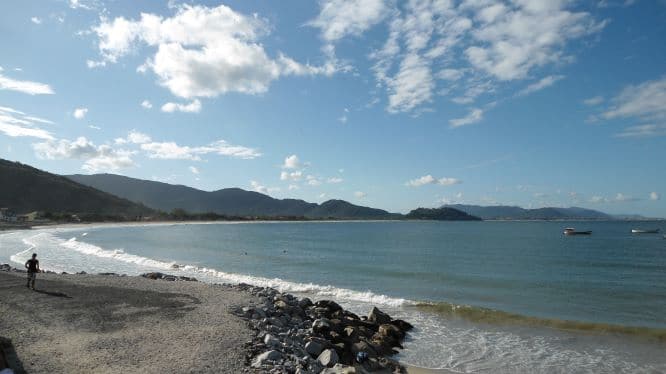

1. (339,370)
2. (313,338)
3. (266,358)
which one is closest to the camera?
(339,370)

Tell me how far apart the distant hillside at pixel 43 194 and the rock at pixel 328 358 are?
156 m

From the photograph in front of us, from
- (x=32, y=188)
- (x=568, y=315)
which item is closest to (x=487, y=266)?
(x=568, y=315)

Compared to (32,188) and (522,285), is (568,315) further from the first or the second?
(32,188)

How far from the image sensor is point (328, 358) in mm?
10938

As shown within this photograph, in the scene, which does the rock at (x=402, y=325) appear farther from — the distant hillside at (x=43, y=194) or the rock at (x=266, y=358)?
the distant hillside at (x=43, y=194)

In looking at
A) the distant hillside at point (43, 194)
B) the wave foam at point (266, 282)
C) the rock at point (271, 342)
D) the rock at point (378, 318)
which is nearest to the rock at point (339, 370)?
the rock at point (271, 342)

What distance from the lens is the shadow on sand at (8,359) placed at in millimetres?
8148

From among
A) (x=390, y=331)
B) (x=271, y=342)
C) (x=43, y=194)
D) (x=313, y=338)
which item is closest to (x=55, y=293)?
(x=271, y=342)

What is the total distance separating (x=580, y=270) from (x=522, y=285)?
38.7 feet

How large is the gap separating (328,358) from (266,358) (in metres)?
1.66

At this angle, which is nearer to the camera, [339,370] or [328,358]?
[339,370]

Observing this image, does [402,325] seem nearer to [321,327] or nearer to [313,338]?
[321,327]

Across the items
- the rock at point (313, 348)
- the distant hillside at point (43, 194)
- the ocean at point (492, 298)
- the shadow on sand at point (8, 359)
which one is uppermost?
the distant hillside at point (43, 194)

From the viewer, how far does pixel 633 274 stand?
109ft
